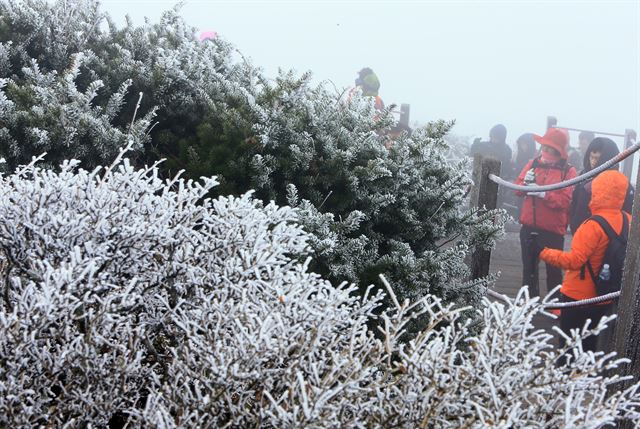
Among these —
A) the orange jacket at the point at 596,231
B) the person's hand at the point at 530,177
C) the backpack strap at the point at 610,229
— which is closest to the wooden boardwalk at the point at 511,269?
the person's hand at the point at 530,177

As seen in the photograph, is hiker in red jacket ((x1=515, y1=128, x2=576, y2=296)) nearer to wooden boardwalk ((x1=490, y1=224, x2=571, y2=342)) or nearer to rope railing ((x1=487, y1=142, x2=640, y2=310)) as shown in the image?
wooden boardwalk ((x1=490, y1=224, x2=571, y2=342))

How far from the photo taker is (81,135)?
3.78 m

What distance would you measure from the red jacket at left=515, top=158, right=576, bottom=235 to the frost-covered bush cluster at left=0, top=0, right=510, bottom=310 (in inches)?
137

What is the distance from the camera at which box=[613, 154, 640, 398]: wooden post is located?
3.73 meters

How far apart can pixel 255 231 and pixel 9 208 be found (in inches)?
25.8

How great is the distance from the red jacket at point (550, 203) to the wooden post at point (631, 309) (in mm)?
3490

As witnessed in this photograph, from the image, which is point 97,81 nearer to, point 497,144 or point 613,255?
point 613,255

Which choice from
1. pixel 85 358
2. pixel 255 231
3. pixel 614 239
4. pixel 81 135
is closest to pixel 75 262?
pixel 85 358

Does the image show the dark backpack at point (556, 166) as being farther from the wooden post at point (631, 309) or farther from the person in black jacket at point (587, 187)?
the wooden post at point (631, 309)

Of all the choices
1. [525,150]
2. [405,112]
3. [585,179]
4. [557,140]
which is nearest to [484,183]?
[585,179]

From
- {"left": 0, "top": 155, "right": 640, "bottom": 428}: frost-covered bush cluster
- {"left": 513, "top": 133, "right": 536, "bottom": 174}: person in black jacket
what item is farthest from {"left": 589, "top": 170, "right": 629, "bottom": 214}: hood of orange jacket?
{"left": 513, "top": 133, "right": 536, "bottom": 174}: person in black jacket

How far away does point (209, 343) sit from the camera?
1.84m

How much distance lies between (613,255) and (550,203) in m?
1.64

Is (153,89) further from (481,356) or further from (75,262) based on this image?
(481,356)
